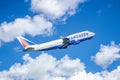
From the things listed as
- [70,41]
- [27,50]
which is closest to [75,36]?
[70,41]

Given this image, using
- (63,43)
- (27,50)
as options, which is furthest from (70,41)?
(27,50)

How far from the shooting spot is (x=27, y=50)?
19650 centimetres

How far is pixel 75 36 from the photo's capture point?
199375mm

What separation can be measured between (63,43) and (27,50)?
26.3 metres

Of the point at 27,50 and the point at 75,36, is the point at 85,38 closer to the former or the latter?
the point at 75,36

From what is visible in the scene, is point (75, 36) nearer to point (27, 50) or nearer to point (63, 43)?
point (63, 43)

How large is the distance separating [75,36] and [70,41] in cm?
532

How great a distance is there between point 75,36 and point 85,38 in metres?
7.40

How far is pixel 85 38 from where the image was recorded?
199m

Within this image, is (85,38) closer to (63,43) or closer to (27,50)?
(63,43)

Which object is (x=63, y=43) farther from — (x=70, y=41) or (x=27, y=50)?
(x=27, y=50)

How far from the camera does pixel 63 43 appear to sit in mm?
197625

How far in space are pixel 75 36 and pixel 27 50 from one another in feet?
118

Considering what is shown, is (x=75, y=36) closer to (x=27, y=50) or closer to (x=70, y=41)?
(x=70, y=41)
